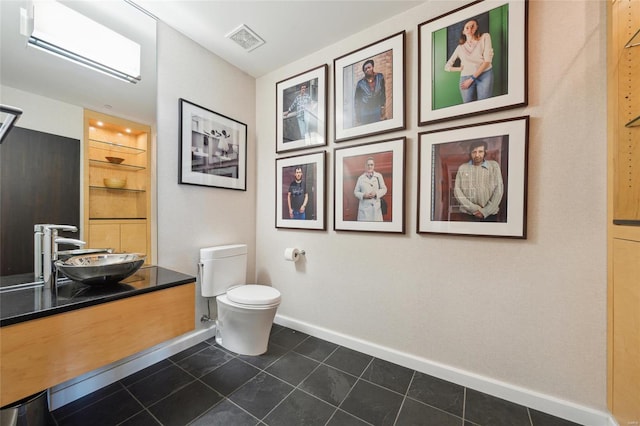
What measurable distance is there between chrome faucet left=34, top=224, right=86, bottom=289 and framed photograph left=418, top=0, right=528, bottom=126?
2219 millimetres

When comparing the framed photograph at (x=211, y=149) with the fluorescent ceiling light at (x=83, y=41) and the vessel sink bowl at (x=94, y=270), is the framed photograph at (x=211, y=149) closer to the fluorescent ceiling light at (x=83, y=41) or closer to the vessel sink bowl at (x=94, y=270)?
the fluorescent ceiling light at (x=83, y=41)

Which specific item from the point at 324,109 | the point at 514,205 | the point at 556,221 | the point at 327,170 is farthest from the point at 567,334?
the point at 324,109

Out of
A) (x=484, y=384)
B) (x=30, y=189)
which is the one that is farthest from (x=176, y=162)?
(x=484, y=384)

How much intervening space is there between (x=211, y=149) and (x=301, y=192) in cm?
87

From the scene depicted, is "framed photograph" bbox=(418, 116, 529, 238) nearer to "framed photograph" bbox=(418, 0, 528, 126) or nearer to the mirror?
"framed photograph" bbox=(418, 0, 528, 126)

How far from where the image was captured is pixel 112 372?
1553mm

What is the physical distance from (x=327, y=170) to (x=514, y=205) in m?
1.31

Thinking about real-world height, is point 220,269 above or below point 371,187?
below

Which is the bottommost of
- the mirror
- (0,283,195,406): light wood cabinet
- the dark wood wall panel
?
(0,283,195,406): light wood cabinet

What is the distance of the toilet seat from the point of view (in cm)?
175

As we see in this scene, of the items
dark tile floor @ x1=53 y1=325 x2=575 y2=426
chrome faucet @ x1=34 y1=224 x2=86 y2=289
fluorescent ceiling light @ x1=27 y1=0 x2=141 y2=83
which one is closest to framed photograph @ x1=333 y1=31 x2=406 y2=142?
fluorescent ceiling light @ x1=27 y1=0 x2=141 y2=83

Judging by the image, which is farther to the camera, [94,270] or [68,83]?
[68,83]

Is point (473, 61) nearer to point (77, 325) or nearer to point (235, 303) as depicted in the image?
point (235, 303)

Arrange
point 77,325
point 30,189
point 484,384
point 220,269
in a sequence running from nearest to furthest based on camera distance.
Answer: point 77,325
point 30,189
point 484,384
point 220,269
